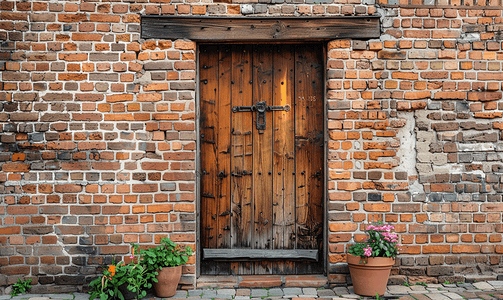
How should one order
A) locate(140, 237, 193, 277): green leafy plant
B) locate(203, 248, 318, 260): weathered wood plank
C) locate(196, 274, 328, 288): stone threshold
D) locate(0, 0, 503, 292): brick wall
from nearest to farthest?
locate(140, 237, 193, 277): green leafy plant, locate(0, 0, 503, 292): brick wall, locate(196, 274, 328, 288): stone threshold, locate(203, 248, 318, 260): weathered wood plank

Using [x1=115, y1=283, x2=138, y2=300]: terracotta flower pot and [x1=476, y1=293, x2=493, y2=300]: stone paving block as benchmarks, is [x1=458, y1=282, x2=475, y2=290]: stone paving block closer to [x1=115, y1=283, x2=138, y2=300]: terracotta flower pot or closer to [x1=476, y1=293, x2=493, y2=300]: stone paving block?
[x1=476, y1=293, x2=493, y2=300]: stone paving block

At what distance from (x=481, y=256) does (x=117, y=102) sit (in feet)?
12.6

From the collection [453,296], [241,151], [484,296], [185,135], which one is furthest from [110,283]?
[484,296]

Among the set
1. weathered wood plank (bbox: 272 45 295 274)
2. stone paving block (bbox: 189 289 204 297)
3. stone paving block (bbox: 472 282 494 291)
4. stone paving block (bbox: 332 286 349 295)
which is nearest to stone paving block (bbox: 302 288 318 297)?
stone paving block (bbox: 332 286 349 295)

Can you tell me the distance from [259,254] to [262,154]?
1.00 meters

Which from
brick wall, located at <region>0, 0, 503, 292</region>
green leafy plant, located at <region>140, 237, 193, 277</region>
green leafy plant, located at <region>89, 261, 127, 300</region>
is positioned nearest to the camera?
green leafy plant, located at <region>89, 261, 127, 300</region>

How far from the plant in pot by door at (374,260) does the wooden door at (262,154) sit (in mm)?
519

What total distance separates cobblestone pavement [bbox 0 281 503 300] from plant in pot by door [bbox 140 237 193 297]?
0.39ft

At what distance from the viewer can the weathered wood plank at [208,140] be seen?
3857mm

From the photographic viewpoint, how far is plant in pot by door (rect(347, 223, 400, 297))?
3.36 m

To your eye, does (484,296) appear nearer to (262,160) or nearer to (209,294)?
(262,160)

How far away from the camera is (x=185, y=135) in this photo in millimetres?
3652

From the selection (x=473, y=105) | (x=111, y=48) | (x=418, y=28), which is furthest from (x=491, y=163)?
(x=111, y=48)

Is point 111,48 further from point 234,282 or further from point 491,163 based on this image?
point 491,163
